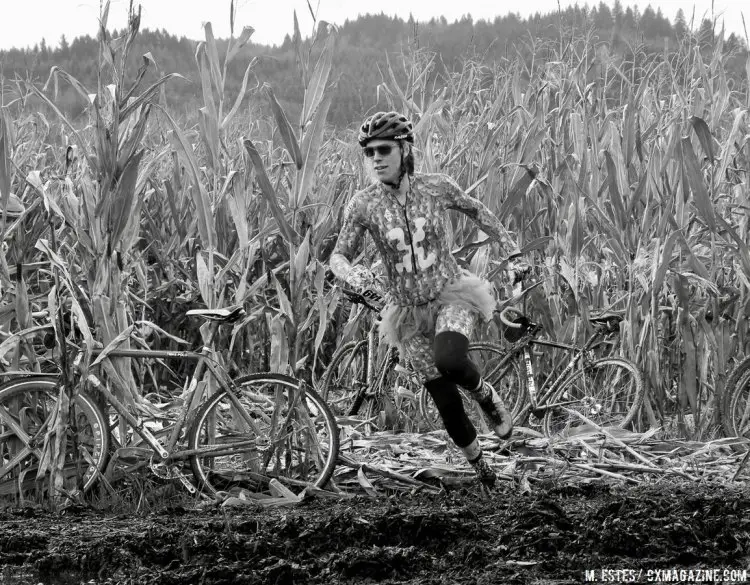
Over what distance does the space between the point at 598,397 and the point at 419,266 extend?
2.02 m

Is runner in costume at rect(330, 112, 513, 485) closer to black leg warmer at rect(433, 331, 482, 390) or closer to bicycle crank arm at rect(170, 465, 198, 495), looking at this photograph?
black leg warmer at rect(433, 331, 482, 390)

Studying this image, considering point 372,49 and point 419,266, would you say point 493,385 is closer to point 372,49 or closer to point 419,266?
point 419,266

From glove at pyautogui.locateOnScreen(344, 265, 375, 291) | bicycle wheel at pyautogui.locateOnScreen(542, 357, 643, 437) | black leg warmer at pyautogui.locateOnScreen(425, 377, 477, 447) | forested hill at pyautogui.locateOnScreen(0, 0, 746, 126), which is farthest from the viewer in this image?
forested hill at pyautogui.locateOnScreen(0, 0, 746, 126)

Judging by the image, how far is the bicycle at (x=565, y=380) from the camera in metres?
6.00

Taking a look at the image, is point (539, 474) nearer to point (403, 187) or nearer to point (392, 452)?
point (392, 452)

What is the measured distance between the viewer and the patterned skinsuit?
4.64 meters

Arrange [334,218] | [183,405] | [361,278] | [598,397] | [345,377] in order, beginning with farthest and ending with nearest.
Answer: [345,377]
[598,397]
[334,218]
[183,405]
[361,278]

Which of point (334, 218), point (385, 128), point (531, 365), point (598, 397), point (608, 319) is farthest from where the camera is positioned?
point (531, 365)

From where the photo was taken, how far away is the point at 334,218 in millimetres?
5352

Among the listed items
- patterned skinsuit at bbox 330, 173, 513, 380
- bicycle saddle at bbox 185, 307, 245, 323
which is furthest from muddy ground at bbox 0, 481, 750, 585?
bicycle saddle at bbox 185, 307, 245, 323

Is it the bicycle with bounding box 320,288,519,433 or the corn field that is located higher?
the corn field

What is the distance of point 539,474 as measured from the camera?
498 centimetres

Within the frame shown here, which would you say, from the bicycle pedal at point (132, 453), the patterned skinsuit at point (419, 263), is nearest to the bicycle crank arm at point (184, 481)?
the bicycle pedal at point (132, 453)

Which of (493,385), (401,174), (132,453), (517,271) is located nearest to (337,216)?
(493,385)
